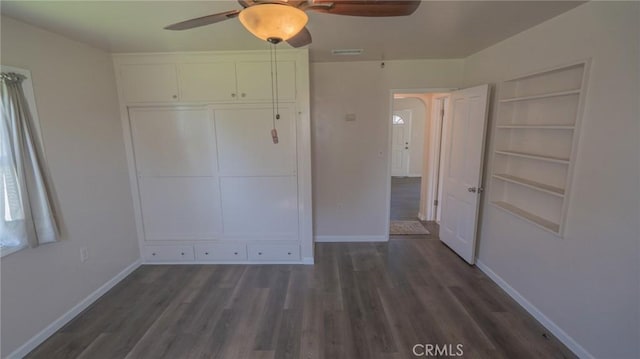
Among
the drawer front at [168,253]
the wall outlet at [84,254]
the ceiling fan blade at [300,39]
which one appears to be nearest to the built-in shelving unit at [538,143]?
the ceiling fan blade at [300,39]

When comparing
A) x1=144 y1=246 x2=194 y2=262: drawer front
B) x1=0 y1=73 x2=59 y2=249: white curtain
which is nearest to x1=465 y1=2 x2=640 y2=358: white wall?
x1=144 y1=246 x2=194 y2=262: drawer front

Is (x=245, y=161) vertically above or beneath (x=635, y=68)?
beneath

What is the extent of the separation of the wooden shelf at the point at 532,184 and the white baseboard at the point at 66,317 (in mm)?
4119

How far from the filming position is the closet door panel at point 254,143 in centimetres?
303

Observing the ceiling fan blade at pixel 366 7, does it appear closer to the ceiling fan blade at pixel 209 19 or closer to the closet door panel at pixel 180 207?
the ceiling fan blade at pixel 209 19

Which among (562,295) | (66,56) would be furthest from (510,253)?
(66,56)

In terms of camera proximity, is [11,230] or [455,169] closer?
[11,230]

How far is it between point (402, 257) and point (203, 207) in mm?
2527

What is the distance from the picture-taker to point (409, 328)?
2219 millimetres

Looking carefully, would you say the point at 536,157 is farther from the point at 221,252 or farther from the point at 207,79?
the point at 221,252

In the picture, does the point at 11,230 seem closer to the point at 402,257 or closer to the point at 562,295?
the point at 402,257

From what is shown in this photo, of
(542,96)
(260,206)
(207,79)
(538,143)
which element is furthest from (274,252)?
(542,96)

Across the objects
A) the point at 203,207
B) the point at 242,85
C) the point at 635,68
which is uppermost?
the point at 242,85

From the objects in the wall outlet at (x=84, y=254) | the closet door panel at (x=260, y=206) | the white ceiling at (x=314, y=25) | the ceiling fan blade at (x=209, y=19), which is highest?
the white ceiling at (x=314, y=25)
